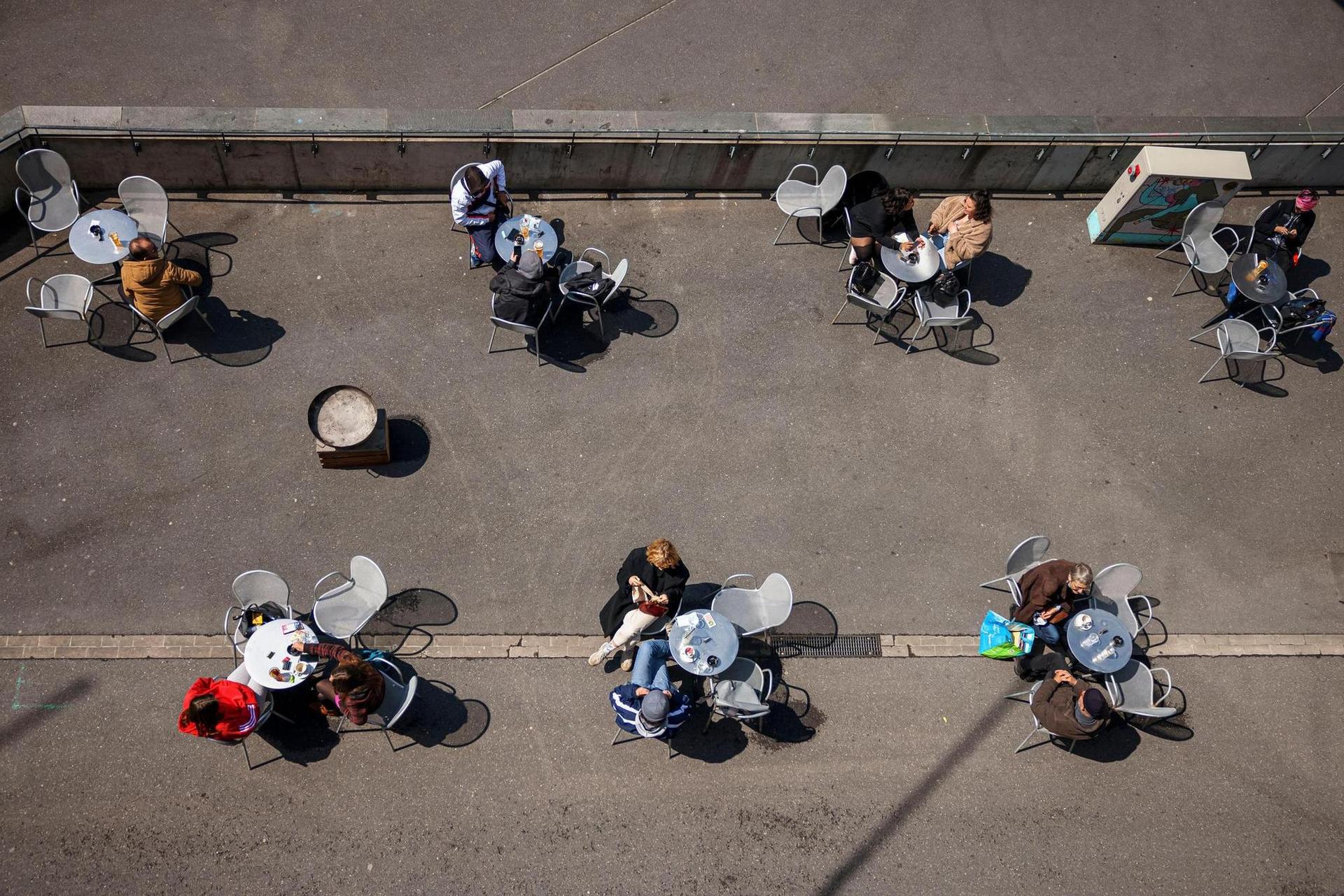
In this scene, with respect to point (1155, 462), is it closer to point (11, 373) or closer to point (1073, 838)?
point (1073, 838)

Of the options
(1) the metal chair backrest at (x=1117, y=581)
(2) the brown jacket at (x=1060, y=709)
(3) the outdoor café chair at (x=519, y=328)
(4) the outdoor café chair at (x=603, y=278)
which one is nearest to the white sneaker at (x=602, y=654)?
(3) the outdoor café chair at (x=519, y=328)

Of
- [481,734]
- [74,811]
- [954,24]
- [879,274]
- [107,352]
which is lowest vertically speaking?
[74,811]

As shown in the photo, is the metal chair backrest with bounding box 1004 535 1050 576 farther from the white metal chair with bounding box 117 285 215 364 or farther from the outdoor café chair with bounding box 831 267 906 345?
the white metal chair with bounding box 117 285 215 364

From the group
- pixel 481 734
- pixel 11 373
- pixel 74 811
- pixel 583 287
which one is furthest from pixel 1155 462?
pixel 11 373

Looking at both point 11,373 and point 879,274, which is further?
point 879,274

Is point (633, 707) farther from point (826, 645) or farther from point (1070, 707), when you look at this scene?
point (1070, 707)

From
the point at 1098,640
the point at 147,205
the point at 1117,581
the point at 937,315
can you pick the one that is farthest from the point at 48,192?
the point at 1117,581

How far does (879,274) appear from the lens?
34.3 feet

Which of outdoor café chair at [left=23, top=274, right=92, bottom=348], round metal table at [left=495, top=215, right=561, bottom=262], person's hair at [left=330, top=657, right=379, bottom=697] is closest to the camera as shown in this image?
person's hair at [left=330, top=657, right=379, bottom=697]

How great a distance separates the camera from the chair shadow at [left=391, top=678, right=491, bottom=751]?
8.05m

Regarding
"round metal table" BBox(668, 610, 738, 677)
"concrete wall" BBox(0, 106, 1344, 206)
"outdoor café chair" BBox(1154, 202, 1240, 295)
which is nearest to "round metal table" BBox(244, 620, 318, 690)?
"round metal table" BBox(668, 610, 738, 677)

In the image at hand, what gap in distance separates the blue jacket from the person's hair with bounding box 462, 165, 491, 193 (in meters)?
5.31

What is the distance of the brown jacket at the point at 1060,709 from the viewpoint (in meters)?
8.02

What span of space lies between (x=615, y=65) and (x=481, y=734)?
8.88 meters
